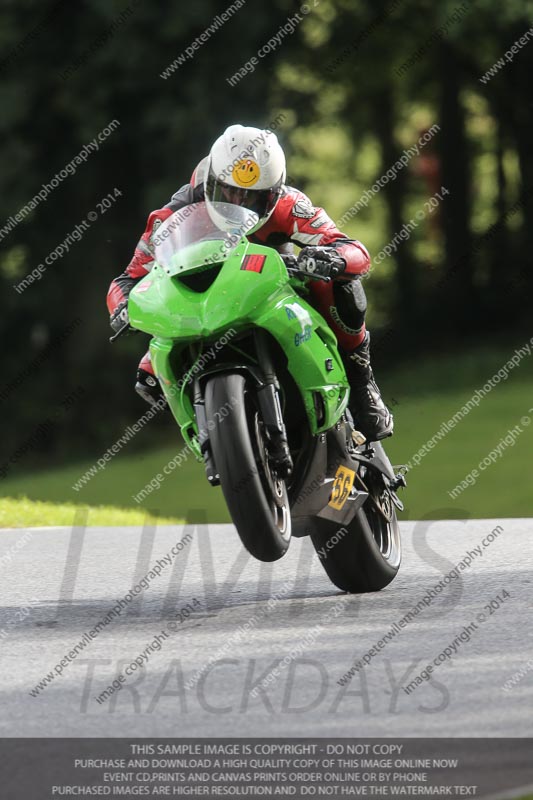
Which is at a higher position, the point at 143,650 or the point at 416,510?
the point at 143,650

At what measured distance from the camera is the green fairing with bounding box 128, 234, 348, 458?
5.54 meters

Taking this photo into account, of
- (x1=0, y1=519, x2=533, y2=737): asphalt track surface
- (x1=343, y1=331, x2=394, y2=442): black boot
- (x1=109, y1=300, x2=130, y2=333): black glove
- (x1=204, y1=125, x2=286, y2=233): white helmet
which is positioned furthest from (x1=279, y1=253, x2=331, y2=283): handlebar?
(x1=0, y1=519, x2=533, y2=737): asphalt track surface

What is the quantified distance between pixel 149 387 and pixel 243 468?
1.14 metres

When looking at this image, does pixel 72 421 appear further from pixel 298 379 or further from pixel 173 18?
pixel 298 379

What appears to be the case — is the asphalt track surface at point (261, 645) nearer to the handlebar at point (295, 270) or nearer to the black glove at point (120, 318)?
the black glove at point (120, 318)

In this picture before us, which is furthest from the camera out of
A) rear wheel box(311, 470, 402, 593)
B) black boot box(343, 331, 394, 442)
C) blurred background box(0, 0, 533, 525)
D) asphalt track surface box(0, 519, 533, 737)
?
blurred background box(0, 0, 533, 525)

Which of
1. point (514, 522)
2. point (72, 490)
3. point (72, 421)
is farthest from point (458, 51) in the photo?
point (514, 522)

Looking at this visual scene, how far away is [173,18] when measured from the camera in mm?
19703

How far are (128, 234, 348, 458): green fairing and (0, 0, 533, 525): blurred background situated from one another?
8.69m

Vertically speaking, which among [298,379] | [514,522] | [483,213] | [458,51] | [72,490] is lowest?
[72,490]

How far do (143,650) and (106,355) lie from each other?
1827 cm

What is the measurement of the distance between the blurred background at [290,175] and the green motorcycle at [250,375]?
8.51 meters

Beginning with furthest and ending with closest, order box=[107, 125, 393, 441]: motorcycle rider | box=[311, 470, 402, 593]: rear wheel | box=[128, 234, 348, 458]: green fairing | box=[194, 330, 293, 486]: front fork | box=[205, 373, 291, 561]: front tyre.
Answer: box=[311, 470, 402, 593]: rear wheel, box=[107, 125, 393, 441]: motorcycle rider, box=[128, 234, 348, 458]: green fairing, box=[194, 330, 293, 486]: front fork, box=[205, 373, 291, 561]: front tyre

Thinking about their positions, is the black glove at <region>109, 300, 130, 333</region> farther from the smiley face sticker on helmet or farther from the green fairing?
the smiley face sticker on helmet
